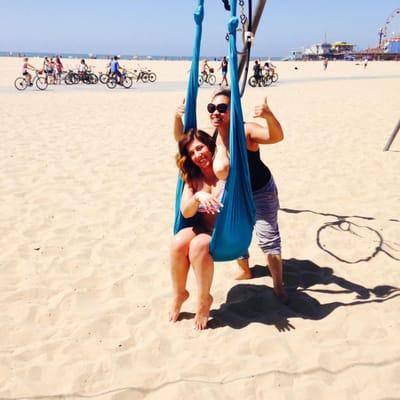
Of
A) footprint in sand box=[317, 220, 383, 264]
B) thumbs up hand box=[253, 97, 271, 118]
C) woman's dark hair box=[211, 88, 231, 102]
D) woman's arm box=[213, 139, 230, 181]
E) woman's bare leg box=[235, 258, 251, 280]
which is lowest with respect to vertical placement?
footprint in sand box=[317, 220, 383, 264]

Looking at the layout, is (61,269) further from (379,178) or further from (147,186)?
(379,178)

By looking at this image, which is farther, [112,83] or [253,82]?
[253,82]

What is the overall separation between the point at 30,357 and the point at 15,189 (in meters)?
2.90

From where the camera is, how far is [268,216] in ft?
8.83

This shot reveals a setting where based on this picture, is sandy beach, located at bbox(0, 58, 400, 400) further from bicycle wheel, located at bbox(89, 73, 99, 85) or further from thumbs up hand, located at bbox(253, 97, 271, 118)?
bicycle wheel, located at bbox(89, 73, 99, 85)

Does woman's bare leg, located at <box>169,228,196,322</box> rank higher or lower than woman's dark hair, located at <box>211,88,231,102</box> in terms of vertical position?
lower

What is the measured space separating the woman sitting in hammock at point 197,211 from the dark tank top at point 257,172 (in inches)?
10.5

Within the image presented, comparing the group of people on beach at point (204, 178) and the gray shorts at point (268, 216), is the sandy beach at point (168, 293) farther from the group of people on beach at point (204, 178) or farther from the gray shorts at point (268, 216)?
the gray shorts at point (268, 216)

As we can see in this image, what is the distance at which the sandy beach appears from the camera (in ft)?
7.08

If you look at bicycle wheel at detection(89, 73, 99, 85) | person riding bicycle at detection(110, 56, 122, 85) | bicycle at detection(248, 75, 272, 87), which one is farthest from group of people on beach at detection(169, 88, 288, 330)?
bicycle wheel at detection(89, 73, 99, 85)

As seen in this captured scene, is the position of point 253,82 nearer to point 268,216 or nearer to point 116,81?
point 116,81

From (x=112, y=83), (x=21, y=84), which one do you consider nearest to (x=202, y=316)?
(x=21, y=84)

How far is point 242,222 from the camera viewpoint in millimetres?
2334

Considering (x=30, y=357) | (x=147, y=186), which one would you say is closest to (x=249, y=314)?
(x=30, y=357)
